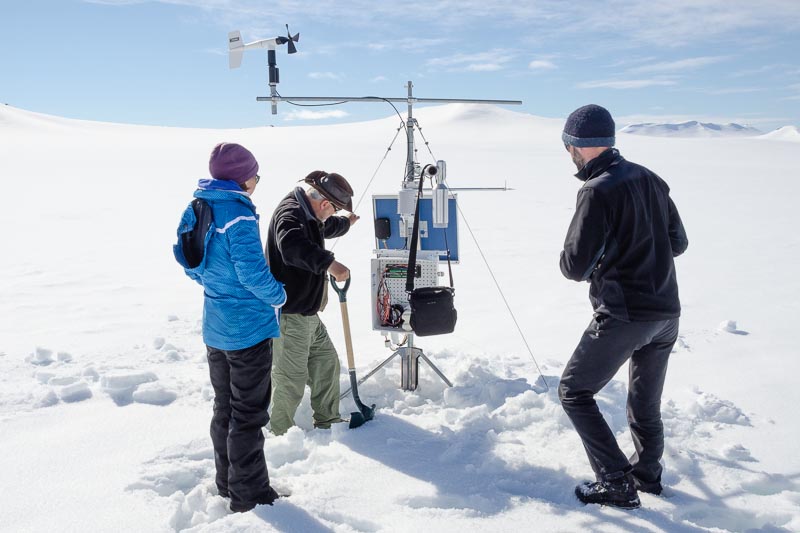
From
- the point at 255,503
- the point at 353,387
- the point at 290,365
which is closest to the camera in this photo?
the point at 255,503

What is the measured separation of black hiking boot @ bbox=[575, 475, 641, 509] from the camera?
112 inches

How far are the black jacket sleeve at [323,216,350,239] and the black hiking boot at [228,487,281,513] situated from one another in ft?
5.55

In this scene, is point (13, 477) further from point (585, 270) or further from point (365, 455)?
point (585, 270)

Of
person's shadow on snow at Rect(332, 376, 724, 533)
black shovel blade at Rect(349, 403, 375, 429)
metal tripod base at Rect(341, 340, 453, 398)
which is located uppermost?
metal tripod base at Rect(341, 340, 453, 398)

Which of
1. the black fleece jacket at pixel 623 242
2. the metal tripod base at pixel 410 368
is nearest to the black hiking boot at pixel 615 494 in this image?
the black fleece jacket at pixel 623 242

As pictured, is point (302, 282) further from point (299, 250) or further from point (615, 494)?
point (615, 494)

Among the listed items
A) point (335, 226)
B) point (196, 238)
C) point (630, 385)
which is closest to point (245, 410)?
point (196, 238)

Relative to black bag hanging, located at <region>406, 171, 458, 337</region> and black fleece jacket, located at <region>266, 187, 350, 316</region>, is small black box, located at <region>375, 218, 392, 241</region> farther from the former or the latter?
black fleece jacket, located at <region>266, 187, 350, 316</region>

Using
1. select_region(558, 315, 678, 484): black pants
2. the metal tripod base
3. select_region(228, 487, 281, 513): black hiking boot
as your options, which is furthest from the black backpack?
the metal tripod base

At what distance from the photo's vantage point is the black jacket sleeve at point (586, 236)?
2682 millimetres

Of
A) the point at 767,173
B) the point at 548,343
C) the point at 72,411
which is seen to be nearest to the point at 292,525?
the point at 72,411

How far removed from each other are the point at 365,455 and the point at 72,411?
2157 mm

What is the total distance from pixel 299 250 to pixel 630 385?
186 cm

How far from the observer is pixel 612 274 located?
9.12 ft
